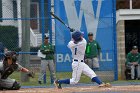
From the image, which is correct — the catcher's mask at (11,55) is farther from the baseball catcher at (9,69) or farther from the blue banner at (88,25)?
the blue banner at (88,25)

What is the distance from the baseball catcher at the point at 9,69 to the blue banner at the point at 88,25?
3774 millimetres

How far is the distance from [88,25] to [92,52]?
1.02 m

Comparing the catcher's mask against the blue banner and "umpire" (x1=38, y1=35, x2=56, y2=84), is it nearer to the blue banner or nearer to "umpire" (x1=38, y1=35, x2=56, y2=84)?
"umpire" (x1=38, y1=35, x2=56, y2=84)

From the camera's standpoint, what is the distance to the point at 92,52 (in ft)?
59.7

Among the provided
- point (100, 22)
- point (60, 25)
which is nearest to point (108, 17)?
point (100, 22)

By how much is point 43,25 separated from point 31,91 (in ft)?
14.8

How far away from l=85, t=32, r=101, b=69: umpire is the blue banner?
377 millimetres

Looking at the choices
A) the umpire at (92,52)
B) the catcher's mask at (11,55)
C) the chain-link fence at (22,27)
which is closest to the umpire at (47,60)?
the chain-link fence at (22,27)

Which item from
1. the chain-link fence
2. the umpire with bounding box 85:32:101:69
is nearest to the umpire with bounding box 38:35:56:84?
the chain-link fence

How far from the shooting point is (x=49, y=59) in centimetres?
1798

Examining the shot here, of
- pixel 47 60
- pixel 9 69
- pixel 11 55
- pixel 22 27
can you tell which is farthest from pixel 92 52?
pixel 11 55

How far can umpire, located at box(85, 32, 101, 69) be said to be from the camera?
18.0 m

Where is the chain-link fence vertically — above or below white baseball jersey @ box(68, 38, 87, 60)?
above

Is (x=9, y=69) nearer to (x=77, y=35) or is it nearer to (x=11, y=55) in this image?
(x=11, y=55)
